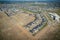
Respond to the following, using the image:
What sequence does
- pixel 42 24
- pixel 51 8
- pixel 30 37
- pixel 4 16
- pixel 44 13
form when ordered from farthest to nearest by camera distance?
pixel 51 8
pixel 44 13
pixel 4 16
pixel 42 24
pixel 30 37

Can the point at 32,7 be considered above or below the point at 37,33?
above

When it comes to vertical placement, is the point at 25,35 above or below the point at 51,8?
below

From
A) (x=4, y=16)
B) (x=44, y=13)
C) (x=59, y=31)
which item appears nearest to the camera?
(x=59, y=31)

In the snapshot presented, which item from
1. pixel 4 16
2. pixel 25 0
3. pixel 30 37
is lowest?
pixel 30 37

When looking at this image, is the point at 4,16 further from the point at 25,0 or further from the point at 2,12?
the point at 25,0

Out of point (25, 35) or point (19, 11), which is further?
point (19, 11)

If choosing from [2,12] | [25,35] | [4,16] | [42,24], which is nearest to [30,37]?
[25,35]

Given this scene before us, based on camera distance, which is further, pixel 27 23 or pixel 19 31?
pixel 27 23

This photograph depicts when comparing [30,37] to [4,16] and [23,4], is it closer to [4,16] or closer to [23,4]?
[4,16]

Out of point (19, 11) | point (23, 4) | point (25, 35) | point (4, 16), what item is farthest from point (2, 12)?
point (25, 35)
